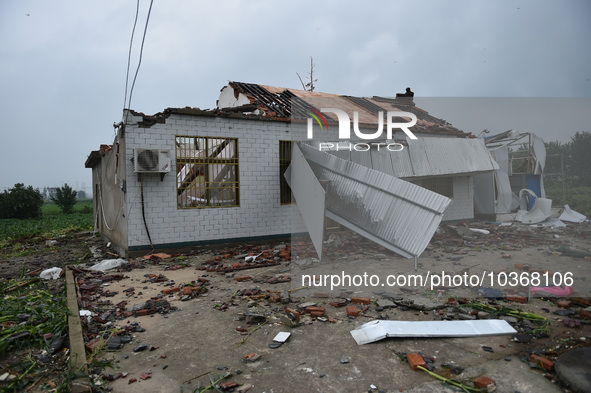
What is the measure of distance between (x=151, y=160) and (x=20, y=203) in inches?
803

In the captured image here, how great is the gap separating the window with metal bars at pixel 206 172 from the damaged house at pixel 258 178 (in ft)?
0.08

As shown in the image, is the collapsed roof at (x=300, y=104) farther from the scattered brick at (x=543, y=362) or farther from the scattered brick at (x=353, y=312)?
the scattered brick at (x=543, y=362)

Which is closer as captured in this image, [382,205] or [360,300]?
[360,300]

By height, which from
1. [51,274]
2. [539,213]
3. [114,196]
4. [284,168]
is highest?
[284,168]

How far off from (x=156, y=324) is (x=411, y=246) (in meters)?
4.53

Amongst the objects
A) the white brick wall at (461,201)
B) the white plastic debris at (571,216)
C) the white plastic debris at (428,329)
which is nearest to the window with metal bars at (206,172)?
the white plastic debris at (428,329)

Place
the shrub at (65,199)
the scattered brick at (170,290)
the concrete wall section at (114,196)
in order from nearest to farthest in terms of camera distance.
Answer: the scattered brick at (170,290) < the concrete wall section at (114,196) < the shrub at (65,199)

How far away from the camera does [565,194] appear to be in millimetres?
14102

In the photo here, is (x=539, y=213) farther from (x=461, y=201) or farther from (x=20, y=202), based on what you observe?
(x=20, y=202)

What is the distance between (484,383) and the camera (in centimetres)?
245

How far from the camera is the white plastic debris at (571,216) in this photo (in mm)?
11828

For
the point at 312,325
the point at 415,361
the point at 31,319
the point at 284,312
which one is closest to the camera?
the point at 415,361

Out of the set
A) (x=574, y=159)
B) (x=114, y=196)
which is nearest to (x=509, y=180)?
(x=574, y=159)

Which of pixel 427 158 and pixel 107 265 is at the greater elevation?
pixel 427 158
